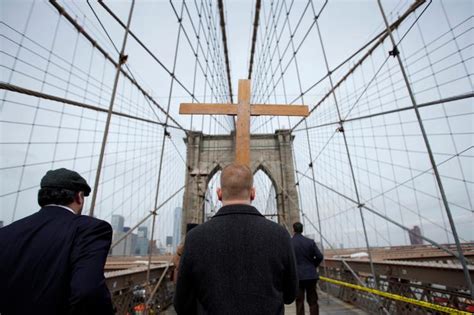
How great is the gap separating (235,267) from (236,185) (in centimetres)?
31

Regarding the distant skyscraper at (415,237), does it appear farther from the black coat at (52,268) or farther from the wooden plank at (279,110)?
the black coat at (52,268)

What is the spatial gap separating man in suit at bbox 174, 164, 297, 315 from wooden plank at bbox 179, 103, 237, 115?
86.9 inches

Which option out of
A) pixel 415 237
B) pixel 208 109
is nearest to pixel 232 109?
pixel 208 109

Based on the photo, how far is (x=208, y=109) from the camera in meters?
2.93

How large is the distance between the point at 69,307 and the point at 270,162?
12.0 metres

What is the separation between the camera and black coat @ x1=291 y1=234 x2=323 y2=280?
2836 millimetres

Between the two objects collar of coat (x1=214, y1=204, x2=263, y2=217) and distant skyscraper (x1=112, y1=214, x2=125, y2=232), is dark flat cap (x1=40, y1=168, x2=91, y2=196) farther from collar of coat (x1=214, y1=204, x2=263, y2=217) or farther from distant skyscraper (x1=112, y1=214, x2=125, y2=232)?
distant skyscraper (x1=112, y1=214, x2=125, y2=232)

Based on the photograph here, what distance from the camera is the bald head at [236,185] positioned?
2.94 ft

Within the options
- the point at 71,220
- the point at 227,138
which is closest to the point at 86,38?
the point at 71,220

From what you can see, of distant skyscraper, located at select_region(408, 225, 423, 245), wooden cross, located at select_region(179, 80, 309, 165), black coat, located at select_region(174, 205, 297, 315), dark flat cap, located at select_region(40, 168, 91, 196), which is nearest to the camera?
black coat, located at select_region(174, 205, 297, 315)

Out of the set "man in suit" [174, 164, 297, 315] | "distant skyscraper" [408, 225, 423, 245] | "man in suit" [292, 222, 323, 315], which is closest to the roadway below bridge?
"distant skyscraper" [408, 225, 423, 245]

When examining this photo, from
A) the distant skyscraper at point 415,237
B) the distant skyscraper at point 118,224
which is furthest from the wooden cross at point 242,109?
the distant skyscraper at point 118,224

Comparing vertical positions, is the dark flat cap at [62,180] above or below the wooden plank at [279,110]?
below

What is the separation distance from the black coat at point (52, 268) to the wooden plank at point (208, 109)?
7.37ft
